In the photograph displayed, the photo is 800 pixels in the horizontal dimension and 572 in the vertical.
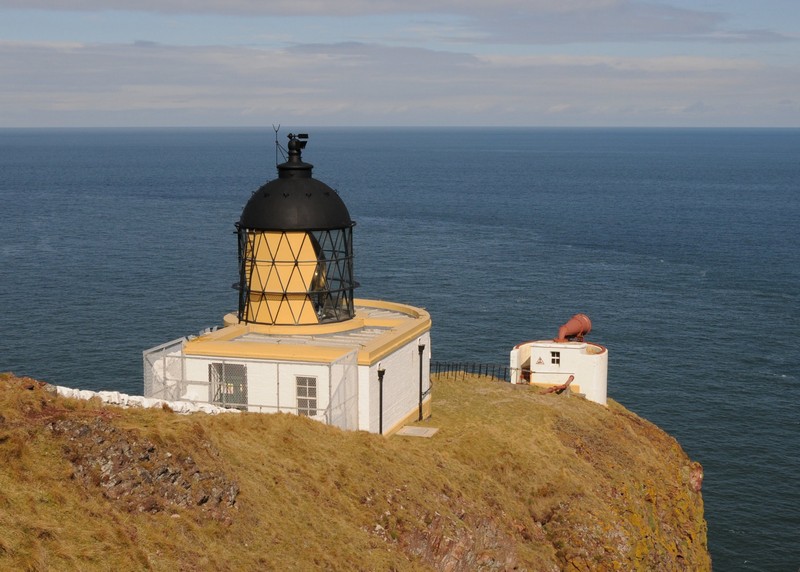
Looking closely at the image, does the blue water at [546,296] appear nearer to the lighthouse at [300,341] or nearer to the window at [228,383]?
the lighthouse at [300,341]

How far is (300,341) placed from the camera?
36844 millimetres

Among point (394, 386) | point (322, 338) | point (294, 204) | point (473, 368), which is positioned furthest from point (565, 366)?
point (294, 204)

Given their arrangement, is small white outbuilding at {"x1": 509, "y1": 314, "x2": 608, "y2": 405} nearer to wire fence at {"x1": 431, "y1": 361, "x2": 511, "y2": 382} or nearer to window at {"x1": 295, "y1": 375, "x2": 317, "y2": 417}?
wire fence at {"x1": 431, "y1": 361, "x2": 511, "y2": 382}

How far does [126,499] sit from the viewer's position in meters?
21.9

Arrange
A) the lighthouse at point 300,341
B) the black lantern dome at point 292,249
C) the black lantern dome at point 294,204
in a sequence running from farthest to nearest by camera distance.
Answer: the black lantern dome at point 292,249 < the black lantern dome at point 294,204 < the lighthouse at point 300,341

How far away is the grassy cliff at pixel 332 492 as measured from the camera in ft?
68.5

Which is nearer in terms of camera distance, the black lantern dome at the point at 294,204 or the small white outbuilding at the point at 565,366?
the black lantern dome at the point at 294,204

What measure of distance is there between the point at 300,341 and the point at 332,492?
1063 centimetres

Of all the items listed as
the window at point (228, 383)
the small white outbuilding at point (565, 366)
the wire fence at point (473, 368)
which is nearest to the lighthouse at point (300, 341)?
the window at point (228, 383)

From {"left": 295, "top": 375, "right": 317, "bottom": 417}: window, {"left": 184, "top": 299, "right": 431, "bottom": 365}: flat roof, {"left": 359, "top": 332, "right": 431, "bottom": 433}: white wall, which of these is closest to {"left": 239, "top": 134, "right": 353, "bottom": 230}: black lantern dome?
{"left": 184, "top": 299, "right": 431, "bottom": 365}: flat roof

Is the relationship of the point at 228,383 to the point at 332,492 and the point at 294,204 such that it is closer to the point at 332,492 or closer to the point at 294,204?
the point at 294,204

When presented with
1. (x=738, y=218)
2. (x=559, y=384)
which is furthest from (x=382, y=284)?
(x=738, y=218)

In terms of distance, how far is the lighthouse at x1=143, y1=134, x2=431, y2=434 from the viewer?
33.5 meters

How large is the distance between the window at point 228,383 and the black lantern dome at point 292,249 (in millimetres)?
4137
